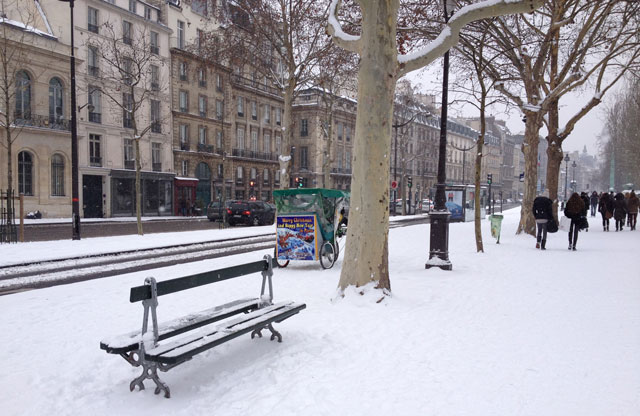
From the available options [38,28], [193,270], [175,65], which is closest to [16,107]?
[38,28]

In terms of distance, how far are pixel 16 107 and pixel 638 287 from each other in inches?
1279

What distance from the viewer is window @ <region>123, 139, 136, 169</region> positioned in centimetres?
3581

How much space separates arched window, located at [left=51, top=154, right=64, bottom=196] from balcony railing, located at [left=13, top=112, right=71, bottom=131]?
1983 millimetres

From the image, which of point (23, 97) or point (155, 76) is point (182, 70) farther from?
point (23, 97)

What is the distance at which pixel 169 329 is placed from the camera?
401cm

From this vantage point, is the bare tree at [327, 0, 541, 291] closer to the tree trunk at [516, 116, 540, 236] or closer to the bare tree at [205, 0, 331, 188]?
the tree trunk at [516, 116, 540, 236]

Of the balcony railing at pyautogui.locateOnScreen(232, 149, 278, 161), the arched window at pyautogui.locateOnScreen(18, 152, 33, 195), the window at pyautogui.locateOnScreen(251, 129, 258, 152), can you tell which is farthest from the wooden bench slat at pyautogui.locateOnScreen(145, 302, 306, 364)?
the window at pyautogui.locateOnScreen(251, 129, 258, 152)

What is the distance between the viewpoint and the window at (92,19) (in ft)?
109

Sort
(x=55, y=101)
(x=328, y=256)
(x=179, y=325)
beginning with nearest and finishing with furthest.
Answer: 1. (x=179, y=325)
2. (x=328, y=256)
3. (x=55, y=101)

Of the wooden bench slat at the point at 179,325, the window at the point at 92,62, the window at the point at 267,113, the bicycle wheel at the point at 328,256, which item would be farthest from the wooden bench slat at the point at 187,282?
the window at the point at 267,113

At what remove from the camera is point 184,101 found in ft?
137

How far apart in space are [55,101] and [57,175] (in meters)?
5.00

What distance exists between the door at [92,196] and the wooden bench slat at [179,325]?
32124 millimetres

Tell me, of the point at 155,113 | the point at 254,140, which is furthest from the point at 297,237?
the point at 254,140
